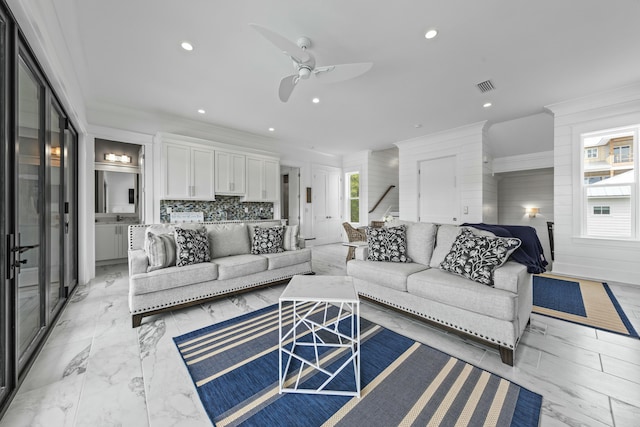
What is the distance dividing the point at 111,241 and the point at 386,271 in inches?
217

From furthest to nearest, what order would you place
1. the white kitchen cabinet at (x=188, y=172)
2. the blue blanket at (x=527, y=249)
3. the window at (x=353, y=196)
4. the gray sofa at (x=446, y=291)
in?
the window at (x=353, y=196) < the white kitchen cabinet at (x=188, y=172) < the blue blanket at (x=527, y=249) < the gray sofa at (x=446, y=291)

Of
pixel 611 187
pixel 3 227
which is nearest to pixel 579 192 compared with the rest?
pixel 611 187

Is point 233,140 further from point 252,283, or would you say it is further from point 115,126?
point 252,283

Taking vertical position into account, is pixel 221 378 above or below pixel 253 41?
below

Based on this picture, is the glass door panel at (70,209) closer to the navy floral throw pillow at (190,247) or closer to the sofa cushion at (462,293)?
the navy floral throw pillow at (190,247)

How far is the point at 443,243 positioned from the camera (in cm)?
275

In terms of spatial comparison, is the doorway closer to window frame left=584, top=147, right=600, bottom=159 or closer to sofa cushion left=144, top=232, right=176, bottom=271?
sofa cushion left=144, top=232, right=176, bottom=271

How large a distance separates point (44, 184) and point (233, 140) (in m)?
3.55

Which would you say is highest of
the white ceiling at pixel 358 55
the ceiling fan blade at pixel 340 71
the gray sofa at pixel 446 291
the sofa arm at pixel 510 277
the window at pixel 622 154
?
the white ceiling at pixel 358 55

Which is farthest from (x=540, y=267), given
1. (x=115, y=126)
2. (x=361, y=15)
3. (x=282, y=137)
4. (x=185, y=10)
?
(x=115, y=126)

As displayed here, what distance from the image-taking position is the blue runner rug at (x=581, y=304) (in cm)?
246

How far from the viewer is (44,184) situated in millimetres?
2172

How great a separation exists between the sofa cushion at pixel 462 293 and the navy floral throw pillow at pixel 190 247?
95.9 inches

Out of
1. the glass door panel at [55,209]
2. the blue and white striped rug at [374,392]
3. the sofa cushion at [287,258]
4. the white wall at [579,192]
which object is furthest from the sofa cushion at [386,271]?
the white wall at [579,192]
